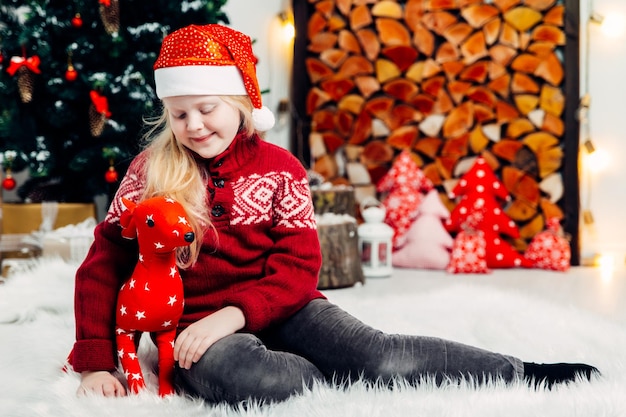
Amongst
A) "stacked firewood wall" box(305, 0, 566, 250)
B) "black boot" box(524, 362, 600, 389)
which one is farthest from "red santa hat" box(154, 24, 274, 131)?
"stacked firewood wall" box(305, 0, 566, 250)

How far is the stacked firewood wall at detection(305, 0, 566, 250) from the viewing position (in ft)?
9.18

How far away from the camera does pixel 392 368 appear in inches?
39.0

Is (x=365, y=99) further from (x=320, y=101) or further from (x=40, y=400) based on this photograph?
(x=40, y=400)

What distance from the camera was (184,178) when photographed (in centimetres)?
105

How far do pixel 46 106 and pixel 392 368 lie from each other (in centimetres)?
161

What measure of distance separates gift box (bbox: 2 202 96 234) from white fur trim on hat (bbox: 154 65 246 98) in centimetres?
130

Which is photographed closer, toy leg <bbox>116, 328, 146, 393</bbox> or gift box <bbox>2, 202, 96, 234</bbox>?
toy leg <bbox>116, 328, 146, 393</bbox>

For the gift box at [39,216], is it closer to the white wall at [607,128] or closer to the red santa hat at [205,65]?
the red santa hat at [205,65]

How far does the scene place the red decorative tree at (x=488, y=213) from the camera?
105 inches

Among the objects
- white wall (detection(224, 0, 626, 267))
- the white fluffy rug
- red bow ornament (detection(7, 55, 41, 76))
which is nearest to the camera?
the white fluffy rug

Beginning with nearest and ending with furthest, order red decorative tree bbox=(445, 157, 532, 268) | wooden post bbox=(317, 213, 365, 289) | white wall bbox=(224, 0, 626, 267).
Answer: wooden post bbox=(317, 213, 365, 289) < red decorative tree bbox=(445, 157, 532, 268) < white wall bbox=(224, 0, 626, 267)

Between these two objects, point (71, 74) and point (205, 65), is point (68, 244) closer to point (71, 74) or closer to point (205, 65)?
point (71, 74)

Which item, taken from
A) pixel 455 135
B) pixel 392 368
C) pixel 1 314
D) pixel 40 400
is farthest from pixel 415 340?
Answer: pixel 455 135

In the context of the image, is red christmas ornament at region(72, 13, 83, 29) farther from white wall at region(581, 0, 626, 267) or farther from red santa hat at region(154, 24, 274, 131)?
white wall at region(581, 0, 626, 267)
